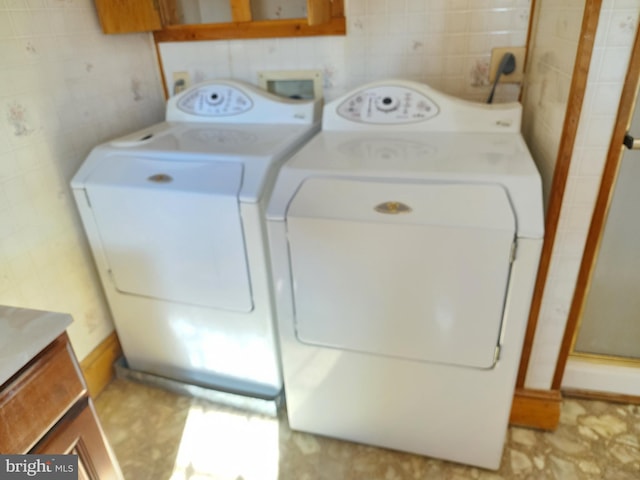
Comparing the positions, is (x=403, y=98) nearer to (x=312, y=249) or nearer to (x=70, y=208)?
(x=312, y=249)

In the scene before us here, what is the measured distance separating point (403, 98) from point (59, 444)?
1.46 metres

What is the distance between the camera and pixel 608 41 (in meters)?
1.08

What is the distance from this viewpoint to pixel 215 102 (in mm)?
1902

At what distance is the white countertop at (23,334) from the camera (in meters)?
0.78

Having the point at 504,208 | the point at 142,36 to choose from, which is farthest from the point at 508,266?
the point at 142,36

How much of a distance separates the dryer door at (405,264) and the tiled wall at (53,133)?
36.6 inches

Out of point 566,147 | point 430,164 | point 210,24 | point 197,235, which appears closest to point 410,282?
point 430,164

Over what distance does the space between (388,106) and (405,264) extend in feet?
2.45

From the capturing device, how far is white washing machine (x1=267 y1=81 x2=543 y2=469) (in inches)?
44.7

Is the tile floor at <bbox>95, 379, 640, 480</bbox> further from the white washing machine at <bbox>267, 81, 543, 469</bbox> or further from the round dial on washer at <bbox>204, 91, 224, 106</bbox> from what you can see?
the round dial on washer at <bbox>204, 91, 224, 106</bbox>

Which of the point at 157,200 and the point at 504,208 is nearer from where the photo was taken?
the point at 504,208

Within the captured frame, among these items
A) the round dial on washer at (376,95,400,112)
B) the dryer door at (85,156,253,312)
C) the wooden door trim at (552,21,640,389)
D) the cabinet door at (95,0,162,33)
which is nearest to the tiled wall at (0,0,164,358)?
the cabinet door at (95,0,162,33)

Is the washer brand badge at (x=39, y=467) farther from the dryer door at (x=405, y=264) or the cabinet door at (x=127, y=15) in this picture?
the cabinet door at (x=127, y=15)

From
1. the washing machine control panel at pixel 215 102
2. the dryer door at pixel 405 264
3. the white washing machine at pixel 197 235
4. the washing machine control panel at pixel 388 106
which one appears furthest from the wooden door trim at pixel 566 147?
the washing machine control panel at pixel 215 102
